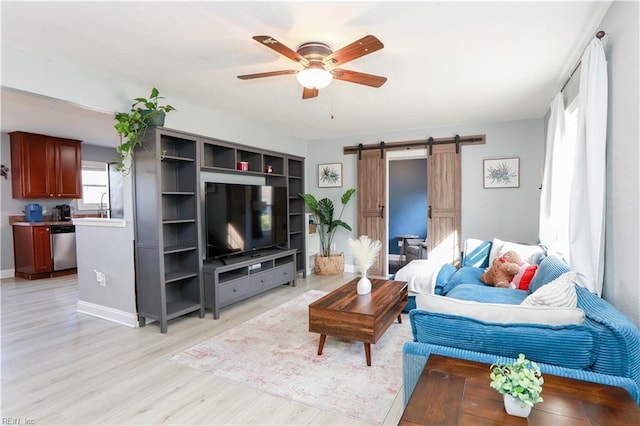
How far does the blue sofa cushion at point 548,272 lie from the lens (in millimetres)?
2415

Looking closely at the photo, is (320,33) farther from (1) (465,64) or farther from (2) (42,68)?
(2) (42,68)

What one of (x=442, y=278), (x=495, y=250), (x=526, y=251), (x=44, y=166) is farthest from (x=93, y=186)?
(x=526, y=251)

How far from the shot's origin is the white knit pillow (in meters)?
1.77

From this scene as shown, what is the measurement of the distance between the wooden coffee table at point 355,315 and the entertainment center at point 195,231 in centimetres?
149

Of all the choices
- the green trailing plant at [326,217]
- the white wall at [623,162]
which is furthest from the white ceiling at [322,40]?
the green trailing plant at [326,217]

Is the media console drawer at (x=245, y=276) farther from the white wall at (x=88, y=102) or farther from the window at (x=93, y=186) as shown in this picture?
the window at (x=93, y=186)

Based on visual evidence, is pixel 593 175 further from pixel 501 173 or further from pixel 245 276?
pixel 245 276

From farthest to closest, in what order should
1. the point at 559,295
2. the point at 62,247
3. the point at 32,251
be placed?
the point at 62,247
the point at 32,251
the point at 559,295

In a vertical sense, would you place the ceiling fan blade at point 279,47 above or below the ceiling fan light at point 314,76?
above

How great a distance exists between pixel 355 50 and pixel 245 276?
2958 millimetres

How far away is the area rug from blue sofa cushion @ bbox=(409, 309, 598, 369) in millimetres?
818

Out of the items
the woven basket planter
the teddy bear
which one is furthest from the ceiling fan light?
the woven basket planter

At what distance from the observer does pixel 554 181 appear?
3404mm

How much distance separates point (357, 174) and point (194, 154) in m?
3.05
